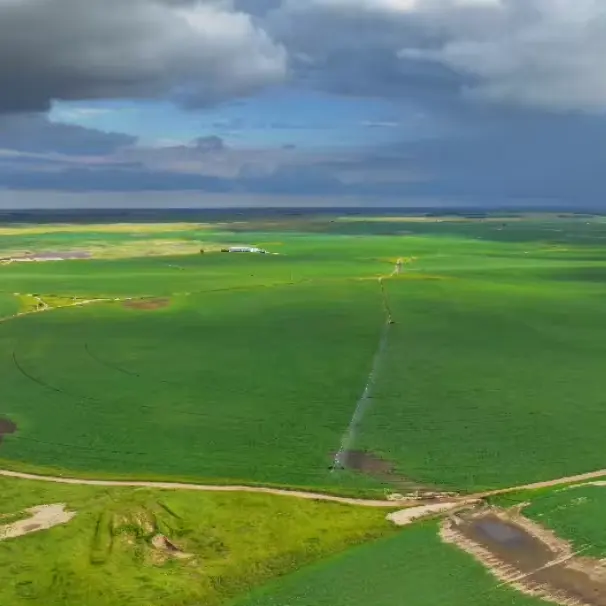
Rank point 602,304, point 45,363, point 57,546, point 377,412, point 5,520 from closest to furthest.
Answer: point 57,546 < point 5,520 < point 377,412 < point 45,363 < point 602,304

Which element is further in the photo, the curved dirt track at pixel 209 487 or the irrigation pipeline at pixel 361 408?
the irrigation pipeline at pixel 361 408

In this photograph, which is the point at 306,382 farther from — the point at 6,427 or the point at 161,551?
the point at 161,551

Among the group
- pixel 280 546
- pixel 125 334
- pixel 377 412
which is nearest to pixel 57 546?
pixel 280 546

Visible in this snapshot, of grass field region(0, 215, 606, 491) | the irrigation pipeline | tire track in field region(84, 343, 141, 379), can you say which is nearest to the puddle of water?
grass field region(0, 215, 606, 491)

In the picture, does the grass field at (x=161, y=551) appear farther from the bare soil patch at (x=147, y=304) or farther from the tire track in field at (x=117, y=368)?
the bare soil patch at (x=147, y=304)

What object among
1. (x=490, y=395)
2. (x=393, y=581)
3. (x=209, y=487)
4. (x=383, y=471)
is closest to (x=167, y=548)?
(x=209, y=487)

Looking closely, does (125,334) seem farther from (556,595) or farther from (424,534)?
(556,595)

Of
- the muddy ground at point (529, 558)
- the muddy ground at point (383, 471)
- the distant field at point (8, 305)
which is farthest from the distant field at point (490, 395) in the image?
the distant field at point (8, 305)
